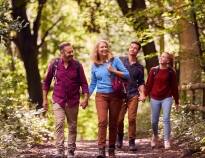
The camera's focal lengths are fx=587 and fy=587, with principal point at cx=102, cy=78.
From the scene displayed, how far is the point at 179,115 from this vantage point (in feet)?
47.5

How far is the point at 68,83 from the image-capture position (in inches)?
399

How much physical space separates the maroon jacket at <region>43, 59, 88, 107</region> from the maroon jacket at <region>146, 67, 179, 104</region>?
84.7 inches

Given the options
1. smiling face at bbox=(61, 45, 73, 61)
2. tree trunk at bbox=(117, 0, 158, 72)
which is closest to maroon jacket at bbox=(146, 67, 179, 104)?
smiling face at bbox=(61, 45, 73, 61)

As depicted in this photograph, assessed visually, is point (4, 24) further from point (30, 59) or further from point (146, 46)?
point (30, 59)

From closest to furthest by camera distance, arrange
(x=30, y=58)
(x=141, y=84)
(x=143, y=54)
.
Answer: (x=141, y=84), (x=143, y=54), (x=30, y=58)

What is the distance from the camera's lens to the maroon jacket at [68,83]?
1013 cm

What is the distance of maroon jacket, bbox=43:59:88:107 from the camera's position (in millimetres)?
10133

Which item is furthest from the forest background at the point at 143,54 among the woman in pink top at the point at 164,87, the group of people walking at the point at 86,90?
the group of people walking at the point at 86,90

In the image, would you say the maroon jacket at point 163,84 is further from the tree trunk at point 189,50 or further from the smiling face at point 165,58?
the tree trunk at point 189,50

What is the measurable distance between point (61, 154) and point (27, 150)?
178 centimetres

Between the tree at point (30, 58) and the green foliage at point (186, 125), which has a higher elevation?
the tree at point (30, 58)

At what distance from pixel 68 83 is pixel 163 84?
2484mm

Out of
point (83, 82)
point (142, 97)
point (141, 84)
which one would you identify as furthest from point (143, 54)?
point (83, 82)

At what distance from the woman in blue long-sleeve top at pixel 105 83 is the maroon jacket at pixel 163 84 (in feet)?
6.56
